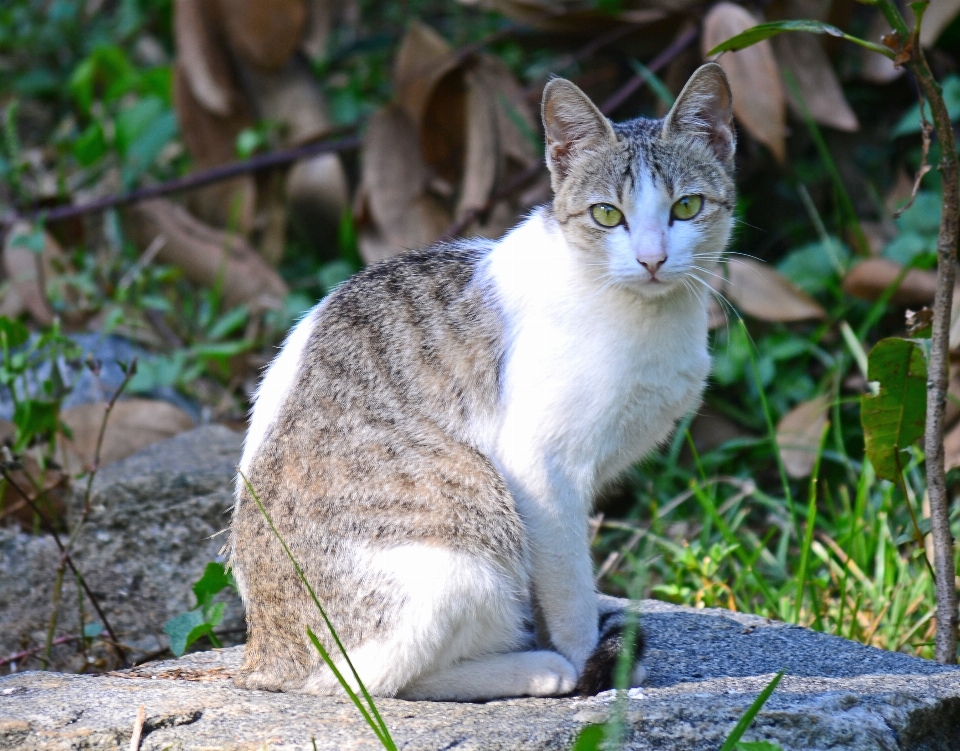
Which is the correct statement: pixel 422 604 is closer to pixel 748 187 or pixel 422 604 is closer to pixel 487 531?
pixel 487 531

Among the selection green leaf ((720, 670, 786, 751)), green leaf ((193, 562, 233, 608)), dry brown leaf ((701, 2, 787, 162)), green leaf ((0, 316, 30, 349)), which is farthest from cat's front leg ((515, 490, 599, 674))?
dry brown leaf ((701, 2, 787, 162))

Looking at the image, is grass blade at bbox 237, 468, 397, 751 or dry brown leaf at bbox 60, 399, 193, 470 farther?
dry brown leaf at bbox 60, 399, 193, 470

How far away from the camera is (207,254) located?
5.94 m

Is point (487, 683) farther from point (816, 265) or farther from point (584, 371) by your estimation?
point (816, 265)

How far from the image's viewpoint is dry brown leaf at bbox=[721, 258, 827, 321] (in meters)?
4.79

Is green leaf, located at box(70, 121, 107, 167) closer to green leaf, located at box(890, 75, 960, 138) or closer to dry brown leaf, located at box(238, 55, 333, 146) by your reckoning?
dry brown leaf, located at box(238, 55, 333, 146)

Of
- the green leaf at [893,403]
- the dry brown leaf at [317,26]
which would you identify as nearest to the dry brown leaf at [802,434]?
the green leaf at [893,403]

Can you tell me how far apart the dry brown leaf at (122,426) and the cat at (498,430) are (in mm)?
1733

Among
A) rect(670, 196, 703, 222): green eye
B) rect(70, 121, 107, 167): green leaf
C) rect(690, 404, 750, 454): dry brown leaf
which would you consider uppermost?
rect(70, 121, 107, 167): green leaf

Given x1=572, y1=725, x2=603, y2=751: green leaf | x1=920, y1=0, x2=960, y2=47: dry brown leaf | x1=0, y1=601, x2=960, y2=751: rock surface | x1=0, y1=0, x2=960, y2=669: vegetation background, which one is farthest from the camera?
x1=920, y1=0, x2=960, y2=47: dry brown leaf

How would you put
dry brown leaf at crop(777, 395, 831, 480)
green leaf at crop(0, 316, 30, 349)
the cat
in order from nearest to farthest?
the cat
green leaf at crop(0, 316, 30, 349)
dry brown leaf at crop(777, 395, 831, 480)

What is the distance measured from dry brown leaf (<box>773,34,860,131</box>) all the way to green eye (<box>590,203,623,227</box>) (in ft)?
8.85

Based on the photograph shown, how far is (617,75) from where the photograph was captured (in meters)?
5.67

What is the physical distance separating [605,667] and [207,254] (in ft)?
13.4
